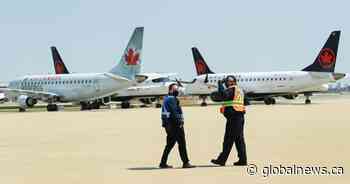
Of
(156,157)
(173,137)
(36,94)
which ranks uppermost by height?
(173,137)

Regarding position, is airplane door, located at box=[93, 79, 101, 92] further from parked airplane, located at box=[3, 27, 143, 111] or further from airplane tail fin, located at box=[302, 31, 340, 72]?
airplane tail fin, located at box=[302, 31, 340, 72]

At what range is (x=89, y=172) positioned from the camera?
39.3 feet

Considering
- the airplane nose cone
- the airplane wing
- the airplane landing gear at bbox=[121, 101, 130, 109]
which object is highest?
the airplane nose cone

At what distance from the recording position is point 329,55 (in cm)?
5791

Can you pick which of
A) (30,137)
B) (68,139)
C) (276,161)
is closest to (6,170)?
(276,161)

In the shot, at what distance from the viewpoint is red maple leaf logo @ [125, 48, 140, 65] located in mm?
53938

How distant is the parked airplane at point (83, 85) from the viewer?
53.8 metres

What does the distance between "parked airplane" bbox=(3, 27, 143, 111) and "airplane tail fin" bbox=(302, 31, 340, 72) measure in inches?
631

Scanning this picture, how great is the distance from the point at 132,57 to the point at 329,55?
1743cm

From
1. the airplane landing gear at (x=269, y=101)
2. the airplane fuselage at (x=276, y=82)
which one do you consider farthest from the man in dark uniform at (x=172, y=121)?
the airplane landing gear at (x=269, y=101)

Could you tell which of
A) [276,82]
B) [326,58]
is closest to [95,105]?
[276,82]

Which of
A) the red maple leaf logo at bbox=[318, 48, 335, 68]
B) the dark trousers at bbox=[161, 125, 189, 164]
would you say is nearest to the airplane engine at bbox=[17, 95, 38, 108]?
the red maple leaf logo at bbox=[318, 48, 335, 68]

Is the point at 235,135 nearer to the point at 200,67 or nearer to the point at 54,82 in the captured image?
the point at 54,82

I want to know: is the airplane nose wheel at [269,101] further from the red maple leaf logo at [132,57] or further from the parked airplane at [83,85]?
the red maple leaf logo at [132,57]
